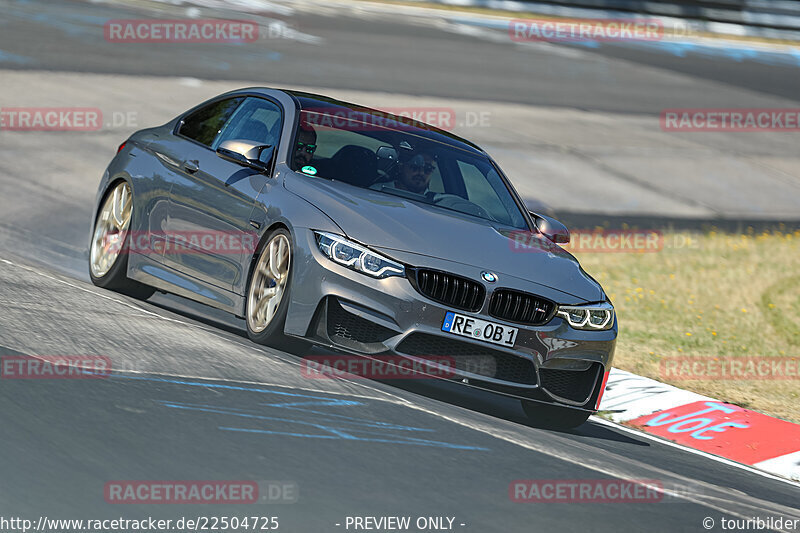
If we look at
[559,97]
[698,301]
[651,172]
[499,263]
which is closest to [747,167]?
[651,172]

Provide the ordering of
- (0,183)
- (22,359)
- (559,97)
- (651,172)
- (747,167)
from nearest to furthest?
(22,359), (0,183), (651,172), (747,167), (559,97)

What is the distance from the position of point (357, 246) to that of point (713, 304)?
277 inches

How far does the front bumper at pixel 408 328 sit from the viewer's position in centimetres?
675

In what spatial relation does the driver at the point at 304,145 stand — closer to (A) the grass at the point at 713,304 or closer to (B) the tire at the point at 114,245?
(B) the tire at the point at 114,245

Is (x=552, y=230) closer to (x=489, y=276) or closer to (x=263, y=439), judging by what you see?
(x=489, y=276)

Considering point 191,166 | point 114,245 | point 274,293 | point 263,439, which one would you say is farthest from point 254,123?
point 263,439

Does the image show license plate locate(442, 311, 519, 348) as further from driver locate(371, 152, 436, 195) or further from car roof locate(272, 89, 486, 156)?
car roof locate(272, 89, 486, 156)

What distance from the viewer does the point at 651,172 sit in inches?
728

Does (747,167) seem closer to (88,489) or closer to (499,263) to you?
(499,263)

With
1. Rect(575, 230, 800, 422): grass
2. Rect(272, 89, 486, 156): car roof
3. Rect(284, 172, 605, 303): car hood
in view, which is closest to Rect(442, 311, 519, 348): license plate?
Rect(284, 172, 605, 303): car hood

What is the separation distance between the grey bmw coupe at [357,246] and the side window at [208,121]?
0.04ft

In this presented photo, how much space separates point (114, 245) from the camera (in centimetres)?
895

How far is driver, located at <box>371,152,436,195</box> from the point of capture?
8016 mm

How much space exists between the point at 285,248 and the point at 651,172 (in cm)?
1216
